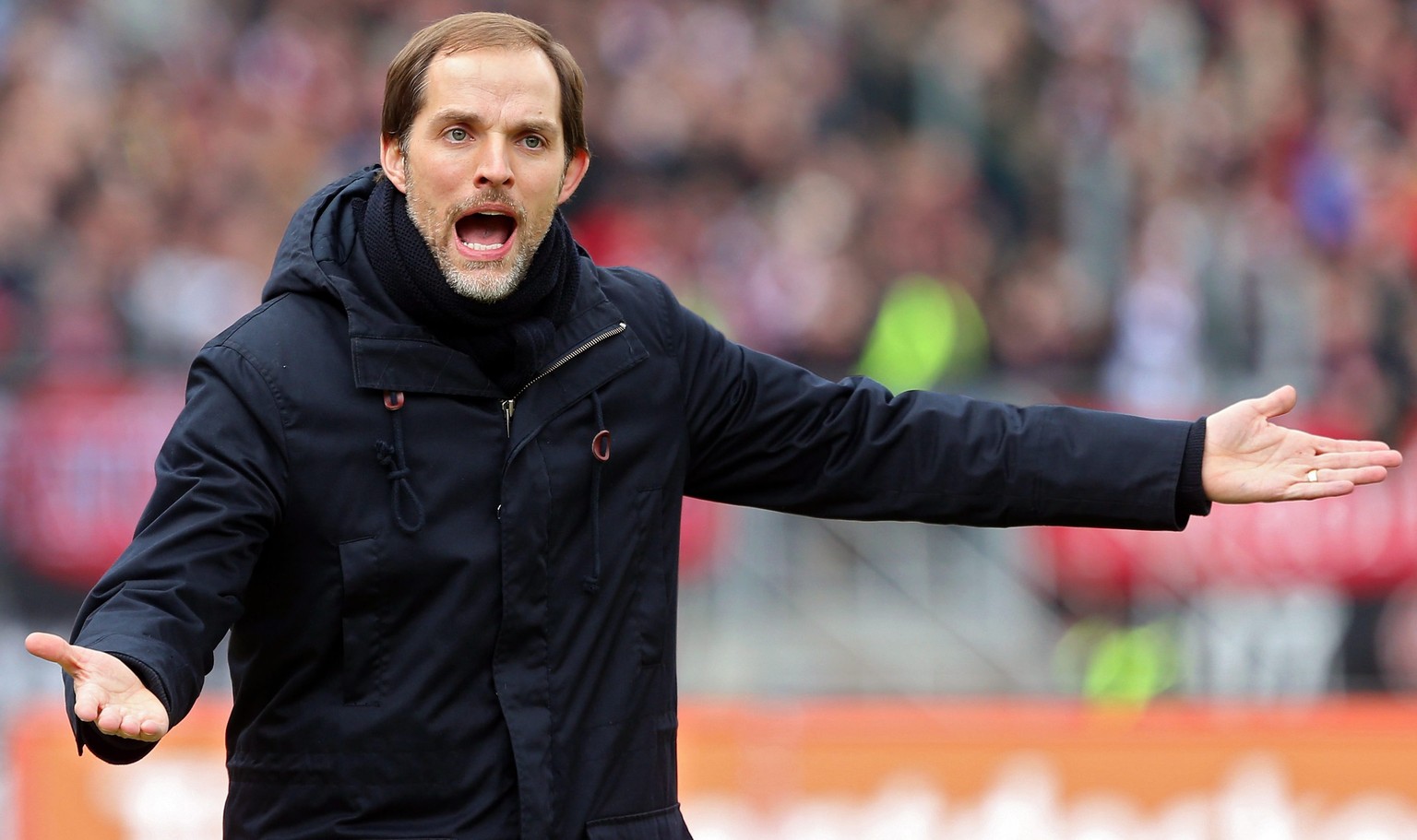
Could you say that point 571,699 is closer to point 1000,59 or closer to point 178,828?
point 178,828

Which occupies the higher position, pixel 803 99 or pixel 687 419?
pixel 803 99

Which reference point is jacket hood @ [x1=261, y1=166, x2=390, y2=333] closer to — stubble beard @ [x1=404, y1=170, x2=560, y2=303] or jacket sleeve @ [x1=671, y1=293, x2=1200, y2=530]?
stubble beard @ [x1=404, y1=170, x2=560, y2=303]

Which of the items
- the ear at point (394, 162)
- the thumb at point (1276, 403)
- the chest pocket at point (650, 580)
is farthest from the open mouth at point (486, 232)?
the thumb at point (1276, 403)

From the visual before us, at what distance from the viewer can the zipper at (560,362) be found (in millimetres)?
3695

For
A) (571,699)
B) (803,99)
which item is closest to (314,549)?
(571,699)

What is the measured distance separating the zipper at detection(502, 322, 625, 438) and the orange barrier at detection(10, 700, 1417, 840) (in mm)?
3695

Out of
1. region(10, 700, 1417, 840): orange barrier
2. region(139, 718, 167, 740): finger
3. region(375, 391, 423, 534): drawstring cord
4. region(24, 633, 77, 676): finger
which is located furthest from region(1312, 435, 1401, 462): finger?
region(10, 700, 1417, 840): orange barrier

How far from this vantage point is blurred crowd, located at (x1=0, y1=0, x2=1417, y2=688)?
10.8 m

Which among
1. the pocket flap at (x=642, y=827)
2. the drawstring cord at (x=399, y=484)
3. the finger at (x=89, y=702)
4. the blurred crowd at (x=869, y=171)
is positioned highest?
the blurred crowd at (x=869, y=171)

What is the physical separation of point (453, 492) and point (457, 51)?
783mm

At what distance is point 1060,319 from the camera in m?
11.9

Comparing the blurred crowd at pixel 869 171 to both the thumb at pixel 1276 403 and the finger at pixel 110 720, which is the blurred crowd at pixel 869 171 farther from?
the finger at pixel 110 720

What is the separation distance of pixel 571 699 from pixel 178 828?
13.4ft

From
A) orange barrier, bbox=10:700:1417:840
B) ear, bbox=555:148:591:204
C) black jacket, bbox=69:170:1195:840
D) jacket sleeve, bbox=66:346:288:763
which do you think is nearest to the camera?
jacket sleeve, bbox=66:346:288:763
